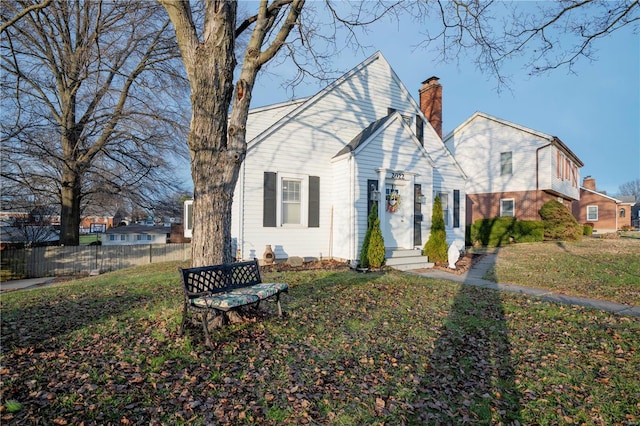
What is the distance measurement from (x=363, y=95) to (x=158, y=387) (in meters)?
12.5

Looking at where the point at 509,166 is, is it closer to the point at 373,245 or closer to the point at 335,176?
the point at 335,176

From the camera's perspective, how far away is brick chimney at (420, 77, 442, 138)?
16.2 meters

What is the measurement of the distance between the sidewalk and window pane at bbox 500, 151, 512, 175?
12.4 metres

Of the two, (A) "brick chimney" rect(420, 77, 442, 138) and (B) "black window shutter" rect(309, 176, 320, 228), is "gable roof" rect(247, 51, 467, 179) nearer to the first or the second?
(A) "brick chimney" rect(420, 77, 442, 138)

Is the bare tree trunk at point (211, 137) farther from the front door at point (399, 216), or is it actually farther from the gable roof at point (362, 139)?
the front door at point (399, 216)

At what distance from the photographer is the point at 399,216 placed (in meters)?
12.5

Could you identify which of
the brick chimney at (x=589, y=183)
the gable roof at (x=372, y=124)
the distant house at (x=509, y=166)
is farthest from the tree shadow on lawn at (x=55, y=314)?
the brick chimney at (x=589, y=183)

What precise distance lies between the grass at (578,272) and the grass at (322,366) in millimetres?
2539

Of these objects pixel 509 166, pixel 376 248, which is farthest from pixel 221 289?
pixel 509 166

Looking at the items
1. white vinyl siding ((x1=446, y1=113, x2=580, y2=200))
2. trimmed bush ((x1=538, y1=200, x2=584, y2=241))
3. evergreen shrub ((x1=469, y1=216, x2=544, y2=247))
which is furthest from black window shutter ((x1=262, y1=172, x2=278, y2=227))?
white vinyl siding ((x1=446, y1=113, x2=580, y2=200))

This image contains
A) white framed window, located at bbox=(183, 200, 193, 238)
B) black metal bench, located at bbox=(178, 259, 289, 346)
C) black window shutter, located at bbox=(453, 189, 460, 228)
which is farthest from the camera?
black window shutter, located at bbox=(453, 189, 460, 228)

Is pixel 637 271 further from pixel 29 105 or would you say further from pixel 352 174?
pixel 29 105

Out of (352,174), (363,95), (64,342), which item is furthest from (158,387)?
(363,95)

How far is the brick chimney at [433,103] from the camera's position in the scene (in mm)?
16250
